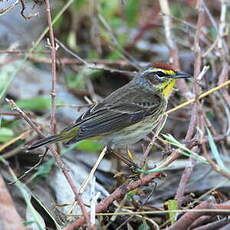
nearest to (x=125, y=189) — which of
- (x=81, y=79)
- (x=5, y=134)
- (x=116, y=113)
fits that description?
(x=116, y=113)

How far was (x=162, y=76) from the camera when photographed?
4809 millimetres

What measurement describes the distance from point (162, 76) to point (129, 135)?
2.14ft

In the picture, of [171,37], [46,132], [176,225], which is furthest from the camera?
[171,37]

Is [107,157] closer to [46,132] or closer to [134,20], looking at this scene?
[46,132]

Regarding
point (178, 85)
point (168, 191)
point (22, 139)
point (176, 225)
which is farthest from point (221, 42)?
point (176, 225)

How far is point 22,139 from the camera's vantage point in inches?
191

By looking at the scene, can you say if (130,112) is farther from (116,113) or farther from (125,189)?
(125,189)

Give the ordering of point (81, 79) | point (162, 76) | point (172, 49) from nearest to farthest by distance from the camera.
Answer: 1. point (162, 76)
2. point (172, 49)
3. point (81, 79)

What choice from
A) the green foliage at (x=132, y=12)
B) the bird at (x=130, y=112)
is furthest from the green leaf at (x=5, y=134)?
the green foliage at (x=132, y=12)

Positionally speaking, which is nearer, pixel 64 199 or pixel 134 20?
pixel 64 199

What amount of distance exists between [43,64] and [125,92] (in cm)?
215

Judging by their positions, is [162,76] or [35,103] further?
[35,103]

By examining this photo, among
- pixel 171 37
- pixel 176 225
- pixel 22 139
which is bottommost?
pixel 176 225

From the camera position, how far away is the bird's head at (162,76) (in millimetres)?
4754
